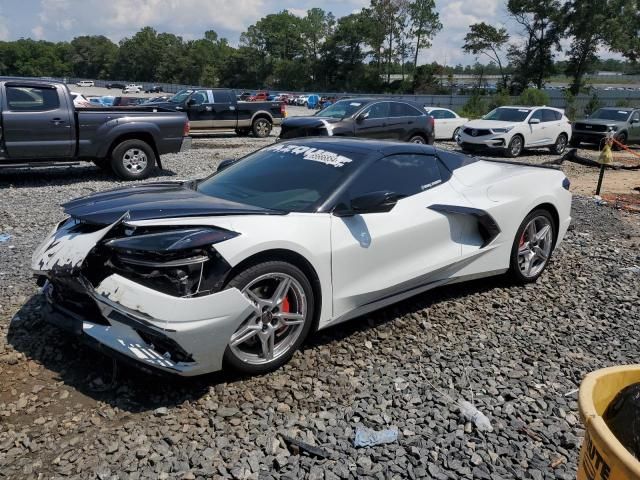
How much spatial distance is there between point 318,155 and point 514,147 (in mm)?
13760

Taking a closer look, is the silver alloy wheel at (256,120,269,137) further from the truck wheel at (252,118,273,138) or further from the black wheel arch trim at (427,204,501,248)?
the black wheel arch trim at (427,204,501,248)

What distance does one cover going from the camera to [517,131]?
16.3 metres

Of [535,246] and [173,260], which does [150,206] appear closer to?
[173,260]

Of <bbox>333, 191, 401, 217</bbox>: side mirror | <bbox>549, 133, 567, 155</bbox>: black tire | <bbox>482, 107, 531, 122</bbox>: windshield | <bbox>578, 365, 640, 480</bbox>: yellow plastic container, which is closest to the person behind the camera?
<bbox>578, 365, 640, 480</bbox>: yellow plastic container

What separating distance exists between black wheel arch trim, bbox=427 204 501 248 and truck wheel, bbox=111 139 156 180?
287 inches

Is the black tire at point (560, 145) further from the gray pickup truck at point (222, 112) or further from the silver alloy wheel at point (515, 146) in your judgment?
the gray pickup truck at point (222, 112)

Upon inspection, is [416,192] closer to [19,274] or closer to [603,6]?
[19,274]

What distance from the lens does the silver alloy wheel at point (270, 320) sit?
312 cm

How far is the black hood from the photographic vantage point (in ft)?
10.6

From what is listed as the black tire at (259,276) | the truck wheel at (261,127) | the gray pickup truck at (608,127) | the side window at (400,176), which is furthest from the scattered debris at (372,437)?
the gray pickup truck at (608,127)

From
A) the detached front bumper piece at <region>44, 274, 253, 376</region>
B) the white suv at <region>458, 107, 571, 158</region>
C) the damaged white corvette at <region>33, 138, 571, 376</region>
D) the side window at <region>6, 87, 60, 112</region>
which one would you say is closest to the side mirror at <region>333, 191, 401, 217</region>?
the damaged white corvette at <region>33, 138, 571, 376</region>

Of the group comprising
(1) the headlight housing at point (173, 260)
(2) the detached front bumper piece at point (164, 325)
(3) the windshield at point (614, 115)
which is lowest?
(3) the windshield at point (614, 115)

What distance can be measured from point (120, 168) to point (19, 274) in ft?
17.5

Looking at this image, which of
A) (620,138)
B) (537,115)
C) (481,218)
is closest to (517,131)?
(537,115)
